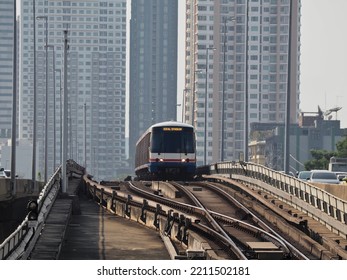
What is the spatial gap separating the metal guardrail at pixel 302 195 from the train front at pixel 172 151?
459 cm

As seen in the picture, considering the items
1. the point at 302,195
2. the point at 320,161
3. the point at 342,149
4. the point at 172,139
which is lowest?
the point at 320,161

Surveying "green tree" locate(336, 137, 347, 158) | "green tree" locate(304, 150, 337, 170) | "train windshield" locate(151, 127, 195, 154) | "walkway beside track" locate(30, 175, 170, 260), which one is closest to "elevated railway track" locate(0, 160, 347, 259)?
"walkway beside track" locate(30, 175, 170, 260)

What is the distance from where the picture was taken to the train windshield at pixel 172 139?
2480 inches

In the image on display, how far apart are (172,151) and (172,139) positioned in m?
0.73

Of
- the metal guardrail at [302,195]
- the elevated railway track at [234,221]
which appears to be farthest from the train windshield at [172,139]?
the elevated railway track at [234,221]

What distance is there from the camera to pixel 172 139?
63.1 metres

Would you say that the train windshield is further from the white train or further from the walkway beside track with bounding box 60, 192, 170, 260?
the walkway beside track with bounding box 60, 192, 170, 260

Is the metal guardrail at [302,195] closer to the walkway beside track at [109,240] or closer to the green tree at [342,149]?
the walkway beside track at [109,240]

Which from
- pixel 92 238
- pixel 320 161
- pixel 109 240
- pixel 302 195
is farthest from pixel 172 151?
pixel 320 161

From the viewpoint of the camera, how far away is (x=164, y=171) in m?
64.1

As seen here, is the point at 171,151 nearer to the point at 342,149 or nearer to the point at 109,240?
the point at 109,240

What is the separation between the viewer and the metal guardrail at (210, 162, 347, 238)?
3123 cm
